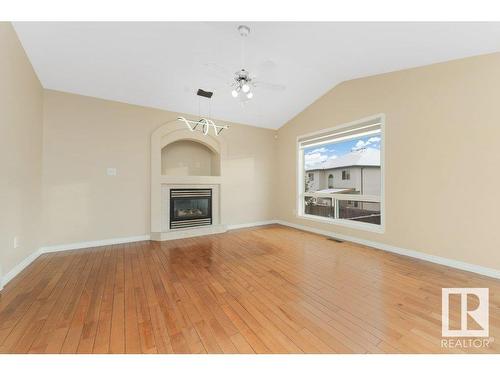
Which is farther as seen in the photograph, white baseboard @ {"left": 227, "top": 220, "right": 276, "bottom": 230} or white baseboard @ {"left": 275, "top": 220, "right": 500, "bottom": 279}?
white baseboard @ {"left": 227, "top": 220, "right": 276, "bottom": 230}

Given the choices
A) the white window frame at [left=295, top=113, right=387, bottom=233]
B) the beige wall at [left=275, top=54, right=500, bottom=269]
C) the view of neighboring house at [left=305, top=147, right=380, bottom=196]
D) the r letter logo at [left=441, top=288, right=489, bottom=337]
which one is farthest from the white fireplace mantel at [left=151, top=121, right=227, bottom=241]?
the r letter logo at [left=441, top=288, right=489, bottom=337]

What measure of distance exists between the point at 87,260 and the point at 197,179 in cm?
253

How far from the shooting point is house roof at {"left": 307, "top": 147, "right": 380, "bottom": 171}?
405 cm

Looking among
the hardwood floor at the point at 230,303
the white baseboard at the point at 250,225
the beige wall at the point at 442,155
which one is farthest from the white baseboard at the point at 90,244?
the beige wall at the point at 442,155

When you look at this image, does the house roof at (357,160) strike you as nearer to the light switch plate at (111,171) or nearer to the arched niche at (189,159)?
the arched niche at (189,159)

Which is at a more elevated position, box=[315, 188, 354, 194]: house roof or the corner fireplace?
box=[315, 188, 354, 194]: house roof

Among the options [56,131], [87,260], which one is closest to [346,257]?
[87,260]

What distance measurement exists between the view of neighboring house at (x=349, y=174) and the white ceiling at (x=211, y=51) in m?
1.57

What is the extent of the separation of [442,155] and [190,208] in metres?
4.86

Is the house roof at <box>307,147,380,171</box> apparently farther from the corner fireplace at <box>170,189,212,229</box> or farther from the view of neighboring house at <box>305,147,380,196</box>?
the corner fireplace at <box>170,189,212,229</box>

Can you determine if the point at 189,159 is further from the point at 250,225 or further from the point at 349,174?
the point at 349,174

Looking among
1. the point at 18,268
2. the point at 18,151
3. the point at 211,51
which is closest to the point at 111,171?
the point at 18,151

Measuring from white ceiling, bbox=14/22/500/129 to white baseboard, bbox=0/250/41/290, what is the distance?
2.85 m
